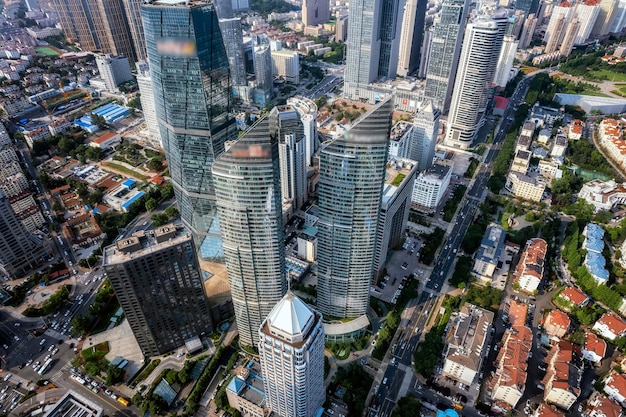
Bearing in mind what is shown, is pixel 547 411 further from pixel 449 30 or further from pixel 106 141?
pixel 106 141

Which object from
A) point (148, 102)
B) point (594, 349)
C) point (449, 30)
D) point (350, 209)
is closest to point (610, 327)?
point (594, 349)

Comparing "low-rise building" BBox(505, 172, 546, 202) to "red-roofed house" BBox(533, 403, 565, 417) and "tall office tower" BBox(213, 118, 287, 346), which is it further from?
"tall office tower" BBox(213, 118, 287, 346)

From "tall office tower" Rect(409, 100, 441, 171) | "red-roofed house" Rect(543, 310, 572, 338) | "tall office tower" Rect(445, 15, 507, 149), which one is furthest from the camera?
"tall office tower" Rect(445, 15, 507, 149)

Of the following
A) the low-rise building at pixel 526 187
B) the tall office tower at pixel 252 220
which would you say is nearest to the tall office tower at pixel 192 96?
the tall office tower at pixel 252 220

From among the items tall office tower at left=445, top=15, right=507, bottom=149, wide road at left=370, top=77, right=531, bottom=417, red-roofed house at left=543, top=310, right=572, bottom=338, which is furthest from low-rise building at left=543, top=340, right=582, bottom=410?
tall office tower at left=445, top=15, right=507, bottom=149

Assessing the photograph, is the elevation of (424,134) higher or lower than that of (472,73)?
lower
